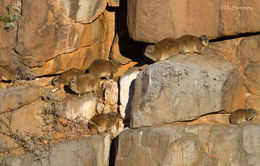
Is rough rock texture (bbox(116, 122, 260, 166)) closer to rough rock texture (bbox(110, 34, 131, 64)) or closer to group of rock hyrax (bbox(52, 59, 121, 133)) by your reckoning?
group of rock hyrax (bbox(52, 59, 121, 133))

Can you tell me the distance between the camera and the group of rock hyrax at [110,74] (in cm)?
956

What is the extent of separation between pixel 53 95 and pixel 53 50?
1.24 metres

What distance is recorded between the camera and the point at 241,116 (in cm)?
890

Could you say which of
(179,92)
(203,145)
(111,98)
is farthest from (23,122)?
(203,145)

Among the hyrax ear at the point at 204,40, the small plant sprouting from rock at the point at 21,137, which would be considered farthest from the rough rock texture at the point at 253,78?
the small plant sprouting from rock at the point at 21,137

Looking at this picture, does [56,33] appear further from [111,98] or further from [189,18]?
[189,18]

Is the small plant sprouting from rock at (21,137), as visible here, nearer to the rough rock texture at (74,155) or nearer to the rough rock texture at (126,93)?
the rough rock texture at (74,155)

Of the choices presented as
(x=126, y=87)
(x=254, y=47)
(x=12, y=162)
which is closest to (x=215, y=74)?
(x=254, y=47)

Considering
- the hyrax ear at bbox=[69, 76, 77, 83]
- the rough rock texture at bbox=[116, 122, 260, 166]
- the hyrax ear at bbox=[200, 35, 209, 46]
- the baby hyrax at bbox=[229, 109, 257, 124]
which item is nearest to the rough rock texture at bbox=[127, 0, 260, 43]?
the hyrax ear at bbox=[200, 35, 209, 46]

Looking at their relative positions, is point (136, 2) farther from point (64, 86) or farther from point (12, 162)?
point (12, 162)

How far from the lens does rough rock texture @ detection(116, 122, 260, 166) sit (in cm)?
841

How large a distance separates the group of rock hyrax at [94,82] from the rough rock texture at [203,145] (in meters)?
1.50

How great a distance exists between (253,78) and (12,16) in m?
5.82

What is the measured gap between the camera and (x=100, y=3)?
1092 cm
